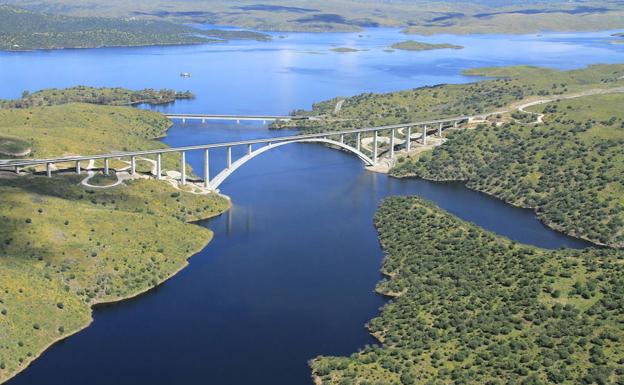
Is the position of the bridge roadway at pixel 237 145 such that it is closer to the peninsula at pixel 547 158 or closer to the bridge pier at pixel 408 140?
the bridge pier at pixel 408 140

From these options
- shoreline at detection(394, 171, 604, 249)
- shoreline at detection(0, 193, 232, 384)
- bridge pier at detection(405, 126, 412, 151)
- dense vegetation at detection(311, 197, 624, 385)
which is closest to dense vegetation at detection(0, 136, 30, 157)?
shoreline at detection(0, 193, 232, 384)

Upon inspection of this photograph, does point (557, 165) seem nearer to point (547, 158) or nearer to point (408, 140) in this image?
point (547, 158)

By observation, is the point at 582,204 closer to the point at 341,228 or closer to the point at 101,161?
the point at 341,228

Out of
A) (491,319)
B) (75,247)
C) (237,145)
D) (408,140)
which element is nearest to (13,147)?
(237,145)

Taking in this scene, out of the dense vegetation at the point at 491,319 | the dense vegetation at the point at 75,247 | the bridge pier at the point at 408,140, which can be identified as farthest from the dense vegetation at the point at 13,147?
the bridge pier at the point at 408,140

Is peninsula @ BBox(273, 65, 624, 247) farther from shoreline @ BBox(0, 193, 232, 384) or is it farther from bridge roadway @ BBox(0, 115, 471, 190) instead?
shoreline @ BBox(0, 193, 232, 384)
